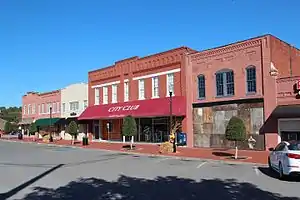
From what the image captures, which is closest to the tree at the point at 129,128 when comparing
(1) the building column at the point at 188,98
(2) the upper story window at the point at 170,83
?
(1) the building column at the point at 188,98

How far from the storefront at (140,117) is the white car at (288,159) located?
60.3ft

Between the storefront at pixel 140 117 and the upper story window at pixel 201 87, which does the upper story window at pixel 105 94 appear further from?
the upper story window at pixel 201 87

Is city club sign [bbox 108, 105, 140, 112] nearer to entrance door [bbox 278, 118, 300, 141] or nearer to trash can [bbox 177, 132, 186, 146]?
trash can [bbox 177, 132, 186, 146]

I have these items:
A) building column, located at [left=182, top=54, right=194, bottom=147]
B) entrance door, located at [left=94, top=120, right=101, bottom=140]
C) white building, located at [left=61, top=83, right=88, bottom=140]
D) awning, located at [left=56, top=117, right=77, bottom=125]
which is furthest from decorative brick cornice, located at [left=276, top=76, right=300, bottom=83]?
awning, located at [left=56, top=117, right=77, bottom=125]

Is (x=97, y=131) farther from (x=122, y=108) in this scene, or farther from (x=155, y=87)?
(x=155, y=87)

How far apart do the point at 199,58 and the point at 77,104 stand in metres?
24.0

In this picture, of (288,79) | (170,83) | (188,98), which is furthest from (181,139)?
(288,79)

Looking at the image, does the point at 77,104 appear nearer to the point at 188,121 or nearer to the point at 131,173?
the point at 188,121

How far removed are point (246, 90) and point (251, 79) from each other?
94 centimetres

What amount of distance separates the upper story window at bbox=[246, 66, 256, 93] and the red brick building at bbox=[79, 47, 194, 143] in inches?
262

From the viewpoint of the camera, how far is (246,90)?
2827cm

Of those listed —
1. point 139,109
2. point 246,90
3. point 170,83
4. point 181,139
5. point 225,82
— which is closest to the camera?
point 246,90

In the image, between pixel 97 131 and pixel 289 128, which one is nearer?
pixel 289 128

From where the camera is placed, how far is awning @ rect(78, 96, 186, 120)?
108ft
